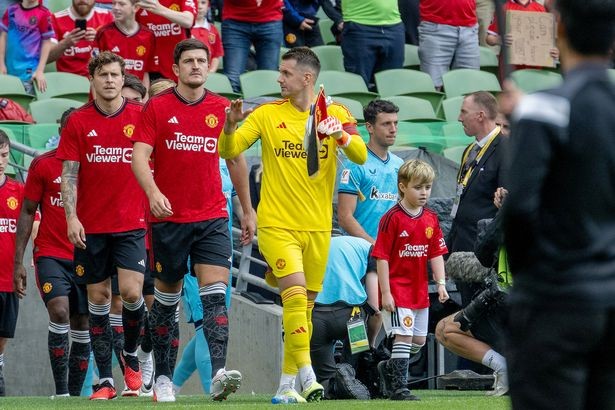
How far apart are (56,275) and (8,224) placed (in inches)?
38.0

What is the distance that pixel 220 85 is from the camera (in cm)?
1422

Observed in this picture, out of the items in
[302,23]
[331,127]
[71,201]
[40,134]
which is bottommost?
[71,201]

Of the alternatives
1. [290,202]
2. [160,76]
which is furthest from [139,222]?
[160,76]

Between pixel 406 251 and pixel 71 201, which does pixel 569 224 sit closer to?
pixel 406 251

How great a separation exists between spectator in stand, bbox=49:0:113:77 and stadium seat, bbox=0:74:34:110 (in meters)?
0.69

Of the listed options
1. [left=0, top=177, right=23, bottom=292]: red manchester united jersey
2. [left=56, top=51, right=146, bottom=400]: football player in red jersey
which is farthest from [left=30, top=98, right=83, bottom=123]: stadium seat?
[left=56, top=51, right=146, bottom=400]: football player in red jersey

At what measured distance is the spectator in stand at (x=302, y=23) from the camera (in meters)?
16.2

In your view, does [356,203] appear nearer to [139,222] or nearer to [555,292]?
[139,222]

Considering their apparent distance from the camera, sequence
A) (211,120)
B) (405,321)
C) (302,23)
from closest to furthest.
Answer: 1. (211,120)
2. (405,321)
3. (302,23)

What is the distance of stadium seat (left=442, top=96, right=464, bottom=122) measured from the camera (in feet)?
47.5

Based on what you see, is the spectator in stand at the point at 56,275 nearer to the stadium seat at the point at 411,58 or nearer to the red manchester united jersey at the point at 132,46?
the red manchester united jersey at the point at 132,46

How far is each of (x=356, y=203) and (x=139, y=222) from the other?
1843mm

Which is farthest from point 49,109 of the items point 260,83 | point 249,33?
point 249,33

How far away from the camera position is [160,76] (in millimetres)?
13641
